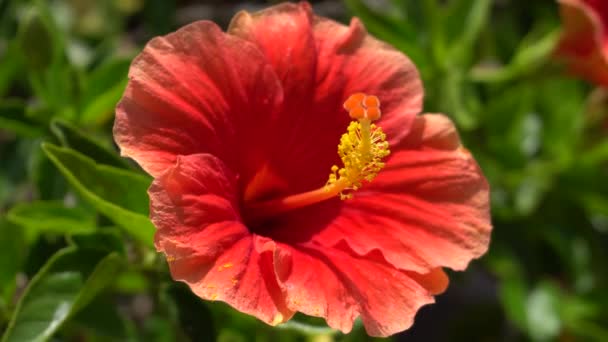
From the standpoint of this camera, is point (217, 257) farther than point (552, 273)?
No

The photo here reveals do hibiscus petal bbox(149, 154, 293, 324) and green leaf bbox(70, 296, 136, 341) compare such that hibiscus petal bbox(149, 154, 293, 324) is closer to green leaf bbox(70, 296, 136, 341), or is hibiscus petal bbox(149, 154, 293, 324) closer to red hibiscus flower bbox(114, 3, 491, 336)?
red hibiscus flower bbox(114, 3, 491, 336)

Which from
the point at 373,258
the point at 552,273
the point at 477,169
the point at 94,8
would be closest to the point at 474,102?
the point at 552,273

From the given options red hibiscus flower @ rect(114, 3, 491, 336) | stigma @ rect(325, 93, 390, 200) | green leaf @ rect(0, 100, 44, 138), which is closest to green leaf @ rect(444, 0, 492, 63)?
red hibiscus flower @ rect(114, 3, 491, 336)

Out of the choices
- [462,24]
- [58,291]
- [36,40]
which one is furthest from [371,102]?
[462,24]

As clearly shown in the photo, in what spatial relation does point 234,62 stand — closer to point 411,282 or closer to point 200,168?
point 200,168

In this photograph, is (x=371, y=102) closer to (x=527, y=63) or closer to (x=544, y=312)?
(x=527, y=63)

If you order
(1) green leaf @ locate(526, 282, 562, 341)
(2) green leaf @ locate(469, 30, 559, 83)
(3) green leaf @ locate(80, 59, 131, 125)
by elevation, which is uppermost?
(3) green leaf @ locate(80, 59, 131, 125)
